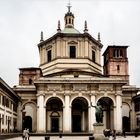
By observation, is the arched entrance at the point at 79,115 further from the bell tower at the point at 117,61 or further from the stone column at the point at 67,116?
the bell tower at the point at 117,61

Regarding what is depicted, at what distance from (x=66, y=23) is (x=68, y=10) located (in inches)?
113

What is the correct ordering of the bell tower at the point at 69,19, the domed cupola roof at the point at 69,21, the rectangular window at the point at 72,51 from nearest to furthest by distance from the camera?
1. the rectangular window at the point at 72,51
2. the domed cupola roof at the point at 69,21
3. the bell tower at the point at 69,19

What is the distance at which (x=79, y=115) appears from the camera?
6775 centimetres

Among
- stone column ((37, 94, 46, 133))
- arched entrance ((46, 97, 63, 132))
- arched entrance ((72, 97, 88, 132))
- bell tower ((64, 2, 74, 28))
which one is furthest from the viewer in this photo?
bell tower ((64, 2, 74, 28))

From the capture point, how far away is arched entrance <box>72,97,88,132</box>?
220 ft

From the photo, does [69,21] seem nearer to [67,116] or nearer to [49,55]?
[49,55]

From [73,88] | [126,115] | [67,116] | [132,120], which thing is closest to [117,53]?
[126,115]


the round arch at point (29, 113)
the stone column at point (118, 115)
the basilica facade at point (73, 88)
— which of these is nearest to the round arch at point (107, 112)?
the basilica facade at point (73, 88)

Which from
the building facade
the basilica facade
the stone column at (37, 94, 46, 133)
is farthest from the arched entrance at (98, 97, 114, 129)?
the building facade

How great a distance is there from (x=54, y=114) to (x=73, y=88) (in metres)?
6.74

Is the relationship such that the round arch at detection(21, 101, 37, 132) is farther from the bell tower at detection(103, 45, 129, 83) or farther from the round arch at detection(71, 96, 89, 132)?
the bell tower at detection(103, 45, 129, 83)

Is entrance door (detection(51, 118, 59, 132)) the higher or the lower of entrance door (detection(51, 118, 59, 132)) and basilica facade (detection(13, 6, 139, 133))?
the lower

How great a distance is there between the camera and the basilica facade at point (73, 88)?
62969 mm

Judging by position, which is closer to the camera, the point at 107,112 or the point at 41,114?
the point at 41,114
